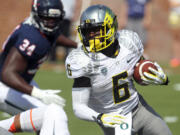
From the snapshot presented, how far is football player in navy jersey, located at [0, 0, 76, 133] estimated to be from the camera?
4289 mm

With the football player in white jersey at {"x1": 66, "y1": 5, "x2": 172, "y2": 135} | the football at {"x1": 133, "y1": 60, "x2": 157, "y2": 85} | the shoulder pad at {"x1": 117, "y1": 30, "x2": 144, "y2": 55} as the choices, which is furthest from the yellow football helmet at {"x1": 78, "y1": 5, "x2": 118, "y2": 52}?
the football at {"x1": 133, "y1": 60, "x2": 157, "y2": 85}

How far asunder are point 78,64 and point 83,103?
0.30 metres

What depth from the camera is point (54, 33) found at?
15.1 ft

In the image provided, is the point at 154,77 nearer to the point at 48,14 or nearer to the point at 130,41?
the point at 130,41

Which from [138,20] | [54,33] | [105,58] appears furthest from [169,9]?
[105,58]

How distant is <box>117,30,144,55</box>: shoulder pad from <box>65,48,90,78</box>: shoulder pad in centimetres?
40

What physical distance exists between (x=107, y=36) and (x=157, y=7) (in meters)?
10.4

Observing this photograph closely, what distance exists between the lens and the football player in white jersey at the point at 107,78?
11.5 ft

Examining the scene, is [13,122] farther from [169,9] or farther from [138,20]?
[169,9]

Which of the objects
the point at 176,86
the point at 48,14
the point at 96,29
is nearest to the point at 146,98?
the point at 176,86

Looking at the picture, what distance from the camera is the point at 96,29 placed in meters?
3.58

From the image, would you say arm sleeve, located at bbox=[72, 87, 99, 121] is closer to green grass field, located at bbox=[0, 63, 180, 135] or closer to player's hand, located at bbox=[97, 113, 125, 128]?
player's hand, located at bbox=[97, 113, 125, 128]

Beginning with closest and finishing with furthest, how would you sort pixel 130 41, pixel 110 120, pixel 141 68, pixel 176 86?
pixel 110 120, pixel 141 68, pixel 130 41, pixel 176 86

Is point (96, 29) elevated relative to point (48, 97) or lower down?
elevated
